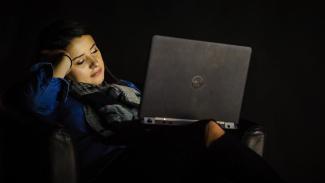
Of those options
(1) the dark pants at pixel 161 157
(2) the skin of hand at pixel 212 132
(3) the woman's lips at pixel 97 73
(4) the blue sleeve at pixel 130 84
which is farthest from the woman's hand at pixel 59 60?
(2) the skin of hand at pixel 212 132

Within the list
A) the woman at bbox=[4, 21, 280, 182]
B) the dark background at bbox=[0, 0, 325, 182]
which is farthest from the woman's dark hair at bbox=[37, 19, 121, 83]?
the dark background at bbox=[0, 0, 325, 182]

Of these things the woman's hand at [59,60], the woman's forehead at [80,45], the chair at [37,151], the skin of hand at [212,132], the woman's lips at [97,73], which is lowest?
the chair at [37,151]

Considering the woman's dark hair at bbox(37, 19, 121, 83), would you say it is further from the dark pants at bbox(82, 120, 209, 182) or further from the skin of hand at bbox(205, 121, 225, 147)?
the skin of hand at bbox(205, 121, 225, 147)

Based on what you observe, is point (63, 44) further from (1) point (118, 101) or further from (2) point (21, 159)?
(2) point (21, 159)

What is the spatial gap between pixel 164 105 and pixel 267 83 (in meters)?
1.17

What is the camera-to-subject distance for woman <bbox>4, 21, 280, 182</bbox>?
5.31 feet

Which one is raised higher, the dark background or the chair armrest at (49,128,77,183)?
the dark background

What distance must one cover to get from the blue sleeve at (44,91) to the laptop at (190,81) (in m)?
0.46

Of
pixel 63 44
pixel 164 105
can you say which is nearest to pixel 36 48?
pixel 63 44

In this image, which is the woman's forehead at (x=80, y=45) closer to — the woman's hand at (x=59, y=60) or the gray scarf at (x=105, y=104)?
the woman's hand at (x=59, y=60)

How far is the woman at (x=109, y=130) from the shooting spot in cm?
162

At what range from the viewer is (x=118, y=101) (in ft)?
7.10

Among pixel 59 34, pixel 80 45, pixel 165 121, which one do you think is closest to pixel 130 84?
pixel 80 45

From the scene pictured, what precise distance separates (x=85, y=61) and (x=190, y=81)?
0.65 metres
